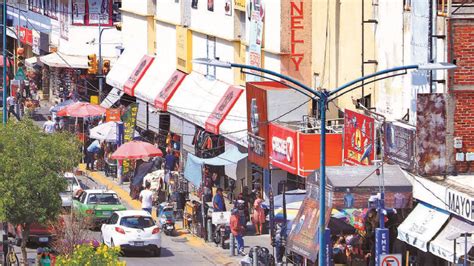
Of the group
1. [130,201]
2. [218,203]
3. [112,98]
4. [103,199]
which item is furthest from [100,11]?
[218,203]

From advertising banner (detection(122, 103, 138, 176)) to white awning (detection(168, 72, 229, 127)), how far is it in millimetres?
1830

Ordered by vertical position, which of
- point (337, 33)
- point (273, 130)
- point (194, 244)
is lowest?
point (194, 244)

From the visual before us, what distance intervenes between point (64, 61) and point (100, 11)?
11.3 ft

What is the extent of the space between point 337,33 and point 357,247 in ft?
34.1

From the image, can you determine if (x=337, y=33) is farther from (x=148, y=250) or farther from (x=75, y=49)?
(x=75, y=49)

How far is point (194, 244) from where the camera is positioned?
4834 centimetres

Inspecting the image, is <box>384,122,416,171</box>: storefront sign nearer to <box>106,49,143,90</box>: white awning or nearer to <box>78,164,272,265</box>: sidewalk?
<box>78,164,272,265</box>: sidewalk

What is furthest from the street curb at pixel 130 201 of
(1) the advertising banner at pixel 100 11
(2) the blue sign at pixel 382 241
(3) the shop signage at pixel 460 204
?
(1) the advertising banner at pixel 100 11

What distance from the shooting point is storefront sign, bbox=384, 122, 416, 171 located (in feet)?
132

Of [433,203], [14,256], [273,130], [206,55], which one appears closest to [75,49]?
[206,55]

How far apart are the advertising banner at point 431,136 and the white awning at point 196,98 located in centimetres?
1882

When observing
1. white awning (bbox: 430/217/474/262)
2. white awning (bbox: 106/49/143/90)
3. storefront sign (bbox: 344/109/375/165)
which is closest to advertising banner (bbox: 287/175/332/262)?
storefront sign (bbox: 344/109/375/165)

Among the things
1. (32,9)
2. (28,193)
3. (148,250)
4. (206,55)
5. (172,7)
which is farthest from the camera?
(32,9)

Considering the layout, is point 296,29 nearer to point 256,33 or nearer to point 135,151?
point 256,33
